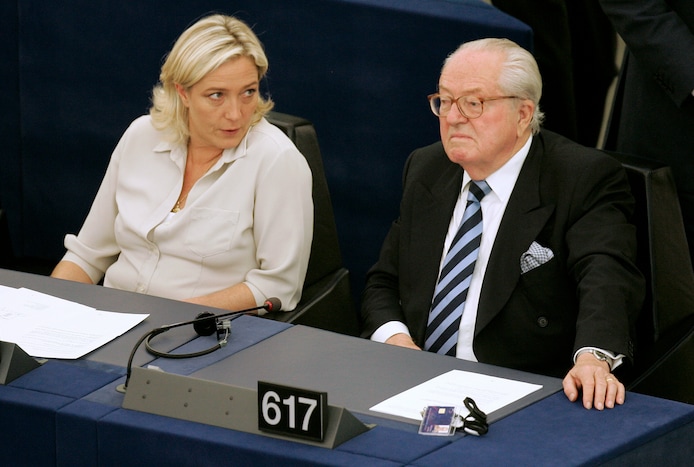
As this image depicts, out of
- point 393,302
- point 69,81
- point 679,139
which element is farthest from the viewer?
point 69,81

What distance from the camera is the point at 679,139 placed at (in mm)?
3416

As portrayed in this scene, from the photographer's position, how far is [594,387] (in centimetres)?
232

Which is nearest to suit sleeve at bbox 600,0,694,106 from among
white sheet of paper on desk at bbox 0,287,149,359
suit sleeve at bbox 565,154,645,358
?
suit sleeve at bbox 565,154,645,358

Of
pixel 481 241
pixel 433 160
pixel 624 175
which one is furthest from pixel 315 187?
pixel 624 175

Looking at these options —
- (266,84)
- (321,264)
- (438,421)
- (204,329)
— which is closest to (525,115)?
(321,264)

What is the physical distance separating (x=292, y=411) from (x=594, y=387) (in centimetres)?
59

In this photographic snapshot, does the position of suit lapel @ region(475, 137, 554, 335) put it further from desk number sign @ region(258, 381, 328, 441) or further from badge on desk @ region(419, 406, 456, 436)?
desk number sign @ region(258, 381, 328, 441)

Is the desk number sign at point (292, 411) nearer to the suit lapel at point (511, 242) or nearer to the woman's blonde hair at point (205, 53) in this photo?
the suit lapel at point (511, 242)

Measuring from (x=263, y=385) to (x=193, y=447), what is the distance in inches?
6.6

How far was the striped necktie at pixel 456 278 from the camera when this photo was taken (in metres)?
3.03

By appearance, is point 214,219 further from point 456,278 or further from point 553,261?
point 553,261

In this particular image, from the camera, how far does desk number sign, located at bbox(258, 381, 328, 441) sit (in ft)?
6.93

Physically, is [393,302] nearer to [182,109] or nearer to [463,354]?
[463,354]

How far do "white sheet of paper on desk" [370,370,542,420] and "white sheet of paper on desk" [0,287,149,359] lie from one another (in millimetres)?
690
